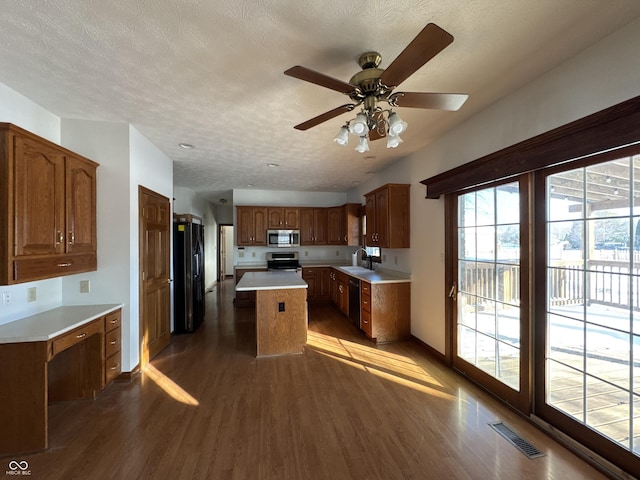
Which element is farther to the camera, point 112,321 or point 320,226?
point 320,226

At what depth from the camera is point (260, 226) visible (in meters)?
6.27

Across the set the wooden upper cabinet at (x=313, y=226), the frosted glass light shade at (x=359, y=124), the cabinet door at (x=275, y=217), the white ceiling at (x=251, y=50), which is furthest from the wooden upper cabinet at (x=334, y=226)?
the frosted glass light shade at (x=359, y=124)

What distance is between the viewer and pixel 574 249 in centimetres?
192

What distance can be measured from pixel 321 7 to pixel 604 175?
79.3 inches

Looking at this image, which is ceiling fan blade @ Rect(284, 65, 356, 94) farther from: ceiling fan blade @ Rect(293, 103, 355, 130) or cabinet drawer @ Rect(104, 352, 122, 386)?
cabinet drawer @ Rect(104, 352, 122, 386)

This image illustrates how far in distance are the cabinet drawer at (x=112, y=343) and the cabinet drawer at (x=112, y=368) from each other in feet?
0.18

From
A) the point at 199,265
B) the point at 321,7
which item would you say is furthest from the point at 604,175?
the point at 199,265

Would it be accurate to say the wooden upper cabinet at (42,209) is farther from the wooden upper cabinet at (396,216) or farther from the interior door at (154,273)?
the wooden upper cabinet at (396,216)

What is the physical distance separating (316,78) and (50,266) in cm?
250

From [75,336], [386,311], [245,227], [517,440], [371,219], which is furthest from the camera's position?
[245,227]

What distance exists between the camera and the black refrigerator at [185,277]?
4.22 metres

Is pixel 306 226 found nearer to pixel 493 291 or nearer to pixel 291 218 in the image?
pixel 291 218

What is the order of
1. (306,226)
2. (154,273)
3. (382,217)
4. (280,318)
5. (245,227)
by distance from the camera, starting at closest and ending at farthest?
(154,273), (280,318), (382,217), (245,227), (306,226)

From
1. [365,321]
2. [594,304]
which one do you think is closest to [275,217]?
[365,321]
